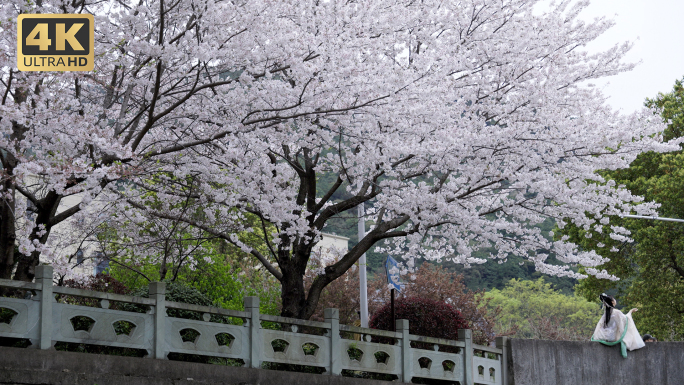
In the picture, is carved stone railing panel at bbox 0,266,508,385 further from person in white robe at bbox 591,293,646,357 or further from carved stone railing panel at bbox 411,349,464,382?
person in white robe at bbox 591,293,646,357

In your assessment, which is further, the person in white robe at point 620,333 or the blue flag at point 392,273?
the person in white robe at point 620,333

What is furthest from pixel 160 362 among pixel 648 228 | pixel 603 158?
pixel 648 228

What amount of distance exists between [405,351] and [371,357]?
0.92 m

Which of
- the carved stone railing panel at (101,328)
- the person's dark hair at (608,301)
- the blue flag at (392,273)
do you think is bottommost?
the carved stone railing panel at (101,328)

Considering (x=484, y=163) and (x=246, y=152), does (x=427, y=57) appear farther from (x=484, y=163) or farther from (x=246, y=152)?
(x=246, y=152)

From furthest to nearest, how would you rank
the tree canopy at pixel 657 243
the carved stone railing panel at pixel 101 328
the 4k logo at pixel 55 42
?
1. the tree canopy at pixel 657 243
2. the 4k logo at pixel 55 42
3. the carved stone railing panel at pixel 101 328

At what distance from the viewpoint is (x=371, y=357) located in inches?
486

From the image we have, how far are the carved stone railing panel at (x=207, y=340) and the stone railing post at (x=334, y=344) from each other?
1.82 meters

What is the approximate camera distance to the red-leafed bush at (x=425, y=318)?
14875mm

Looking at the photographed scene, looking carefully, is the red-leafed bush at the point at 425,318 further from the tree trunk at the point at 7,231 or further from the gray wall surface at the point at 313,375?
the tree trunk at the point at 7,231

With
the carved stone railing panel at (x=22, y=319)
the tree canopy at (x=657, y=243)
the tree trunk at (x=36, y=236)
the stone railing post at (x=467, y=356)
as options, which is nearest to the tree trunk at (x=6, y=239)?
the tree trunk at (x=36, y=236)

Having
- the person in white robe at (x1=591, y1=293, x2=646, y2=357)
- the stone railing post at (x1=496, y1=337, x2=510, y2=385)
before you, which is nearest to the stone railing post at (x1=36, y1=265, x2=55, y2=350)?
the stone railing post at (x1=496, y1=337, x2=510, y2=385)

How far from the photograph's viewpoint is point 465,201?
14023 millimetres

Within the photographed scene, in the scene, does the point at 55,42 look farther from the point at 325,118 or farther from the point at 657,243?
the point at 657,243
